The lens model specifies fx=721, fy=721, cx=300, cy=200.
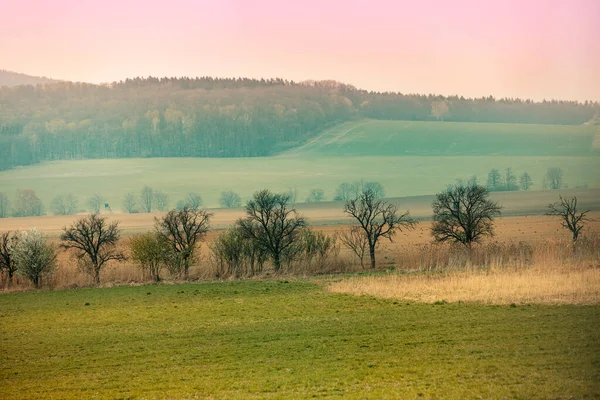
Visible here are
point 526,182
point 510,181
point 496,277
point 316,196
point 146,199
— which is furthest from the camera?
point 316,196

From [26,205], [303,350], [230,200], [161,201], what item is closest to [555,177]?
[230,200]

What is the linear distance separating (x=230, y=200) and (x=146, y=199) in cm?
1703

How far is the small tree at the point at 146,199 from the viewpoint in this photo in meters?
144

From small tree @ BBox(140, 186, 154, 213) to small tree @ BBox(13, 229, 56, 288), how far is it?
101 metres

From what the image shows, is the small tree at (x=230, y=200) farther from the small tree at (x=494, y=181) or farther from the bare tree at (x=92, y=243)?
the bare tree at (x=92, y=243)

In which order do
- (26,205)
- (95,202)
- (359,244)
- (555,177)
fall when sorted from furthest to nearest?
(95,202)
(26,205)
(555,177)
(359,244)

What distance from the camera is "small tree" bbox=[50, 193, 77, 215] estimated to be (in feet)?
473

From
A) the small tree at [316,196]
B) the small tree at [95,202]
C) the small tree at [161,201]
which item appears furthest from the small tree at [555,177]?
the small tree at [95,202]

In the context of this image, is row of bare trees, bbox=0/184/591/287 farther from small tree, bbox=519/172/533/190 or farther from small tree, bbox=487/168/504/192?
small tree, bbox=487/168/504/192

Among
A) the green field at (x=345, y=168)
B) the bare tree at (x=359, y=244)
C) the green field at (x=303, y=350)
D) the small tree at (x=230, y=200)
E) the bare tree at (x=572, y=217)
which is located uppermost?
the green field at (x=345, y=168)

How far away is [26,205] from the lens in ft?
458

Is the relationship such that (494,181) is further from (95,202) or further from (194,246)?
(194,246)

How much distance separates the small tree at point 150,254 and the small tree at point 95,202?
102813 mm

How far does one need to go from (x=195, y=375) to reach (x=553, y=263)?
24.0 metres
